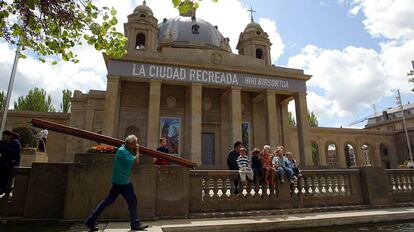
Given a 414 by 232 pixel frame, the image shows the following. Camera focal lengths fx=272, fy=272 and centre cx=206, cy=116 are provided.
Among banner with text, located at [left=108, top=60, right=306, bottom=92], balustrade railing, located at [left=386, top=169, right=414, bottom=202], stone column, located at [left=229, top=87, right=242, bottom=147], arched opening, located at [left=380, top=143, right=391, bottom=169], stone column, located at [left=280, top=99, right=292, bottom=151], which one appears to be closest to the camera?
balustrade railing, located at [left=386, top=169, right=414, bottom=202]

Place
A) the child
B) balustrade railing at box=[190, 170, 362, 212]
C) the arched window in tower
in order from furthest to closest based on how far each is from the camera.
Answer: the arched window in tower, the child, balustrade railing at box=[190, 170, 362, 212]

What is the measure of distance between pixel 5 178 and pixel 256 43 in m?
28.7

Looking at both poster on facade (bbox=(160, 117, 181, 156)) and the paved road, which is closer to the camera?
the paved road

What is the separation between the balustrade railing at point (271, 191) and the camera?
22.1 ft

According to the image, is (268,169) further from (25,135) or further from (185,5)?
(25,135)

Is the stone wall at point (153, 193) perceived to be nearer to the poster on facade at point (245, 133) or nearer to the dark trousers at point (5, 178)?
the dark trousers at point (5, 178)

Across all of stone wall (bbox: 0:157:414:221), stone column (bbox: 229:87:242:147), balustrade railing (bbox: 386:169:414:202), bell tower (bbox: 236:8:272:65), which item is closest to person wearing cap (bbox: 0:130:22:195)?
stone wall (bbox: 0:157:414:221)

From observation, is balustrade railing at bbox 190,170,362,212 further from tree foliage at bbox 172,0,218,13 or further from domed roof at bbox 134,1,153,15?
domed roof at bbox 134,1,153,15

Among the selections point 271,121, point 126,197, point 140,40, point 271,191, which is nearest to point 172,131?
point 271,121

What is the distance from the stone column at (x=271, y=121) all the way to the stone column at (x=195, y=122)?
19.7ft

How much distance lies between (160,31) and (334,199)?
3234 cm

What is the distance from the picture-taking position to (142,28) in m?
27.5

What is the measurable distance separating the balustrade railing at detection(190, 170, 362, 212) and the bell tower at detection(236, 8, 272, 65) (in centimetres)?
2372

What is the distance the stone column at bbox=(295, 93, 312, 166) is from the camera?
75.9ft
